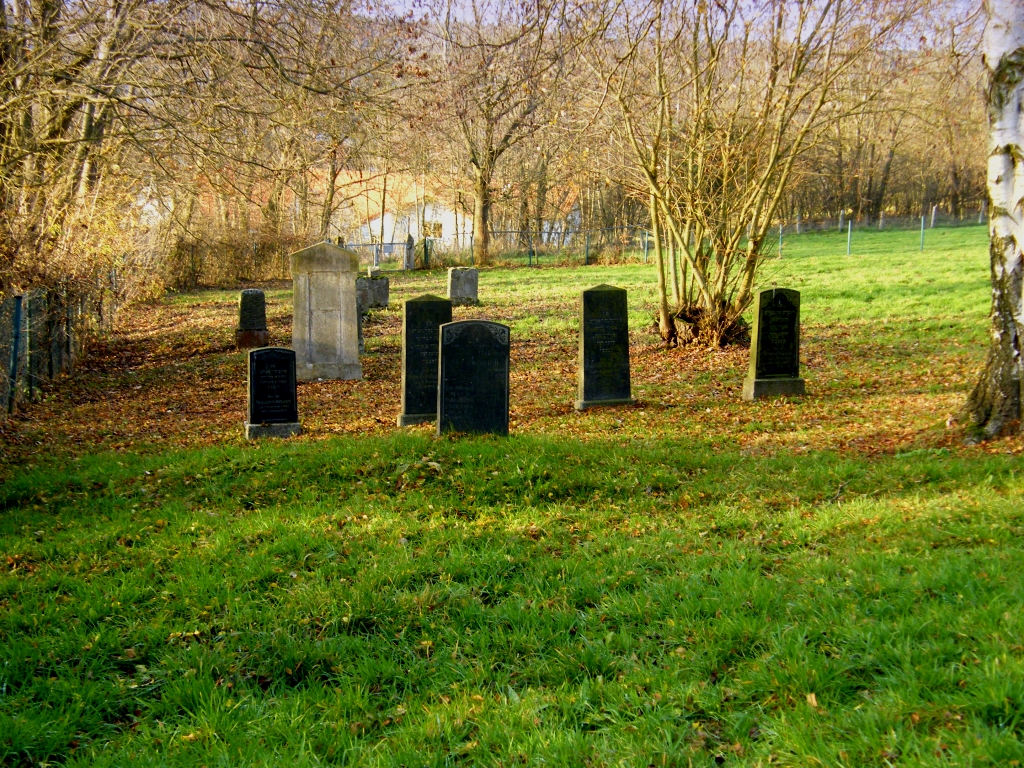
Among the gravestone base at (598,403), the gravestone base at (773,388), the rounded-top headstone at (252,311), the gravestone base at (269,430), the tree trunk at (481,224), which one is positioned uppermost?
the tree trunk at (481,224)

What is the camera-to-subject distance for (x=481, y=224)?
4094cm

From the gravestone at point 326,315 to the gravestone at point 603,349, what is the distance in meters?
4.57

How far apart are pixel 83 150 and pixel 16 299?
521 cm

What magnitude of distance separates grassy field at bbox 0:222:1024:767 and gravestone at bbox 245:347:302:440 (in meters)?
0.33

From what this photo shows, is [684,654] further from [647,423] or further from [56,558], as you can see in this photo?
[647,423]

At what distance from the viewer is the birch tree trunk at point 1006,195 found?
6.80 m

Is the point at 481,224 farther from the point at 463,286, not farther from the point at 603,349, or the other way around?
the point at 603,349

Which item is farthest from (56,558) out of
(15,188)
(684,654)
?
(15,188)

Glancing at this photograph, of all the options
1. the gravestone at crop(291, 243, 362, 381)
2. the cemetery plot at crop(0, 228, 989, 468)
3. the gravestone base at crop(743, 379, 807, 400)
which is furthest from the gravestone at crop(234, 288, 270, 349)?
the gravestone base at crop(743, 379, 807, 400)

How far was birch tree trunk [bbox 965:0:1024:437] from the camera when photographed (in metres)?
6.80

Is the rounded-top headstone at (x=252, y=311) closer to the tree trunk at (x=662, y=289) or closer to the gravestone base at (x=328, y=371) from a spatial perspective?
the gravestone base at (x=328, y=371)

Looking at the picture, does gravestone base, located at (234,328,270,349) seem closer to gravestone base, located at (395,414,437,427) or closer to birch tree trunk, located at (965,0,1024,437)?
gravestone base, located at (395,414,437,427)

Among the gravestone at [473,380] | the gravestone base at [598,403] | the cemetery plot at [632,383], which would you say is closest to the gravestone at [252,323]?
the cemetery plot at [632,383]

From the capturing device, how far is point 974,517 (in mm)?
5352
